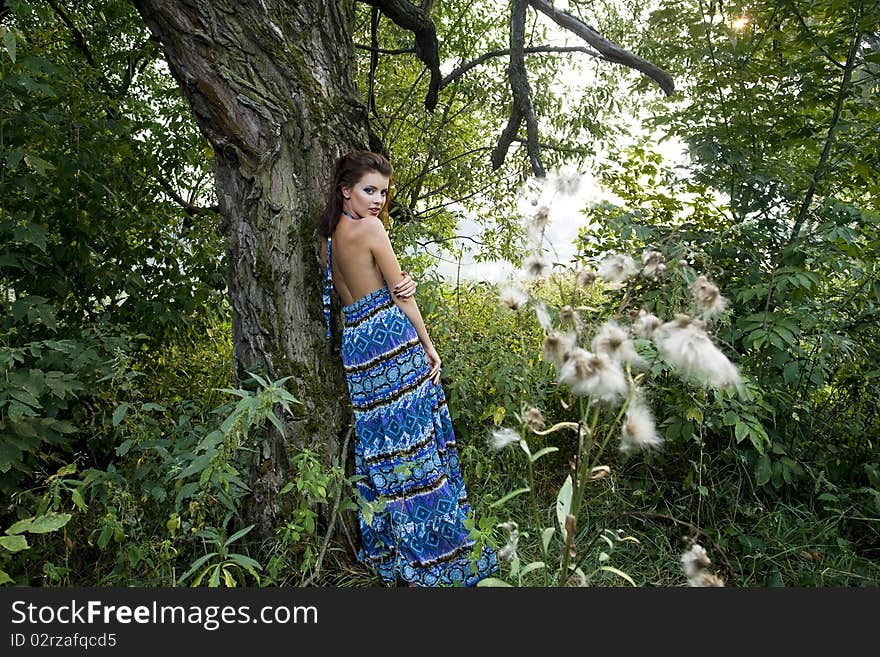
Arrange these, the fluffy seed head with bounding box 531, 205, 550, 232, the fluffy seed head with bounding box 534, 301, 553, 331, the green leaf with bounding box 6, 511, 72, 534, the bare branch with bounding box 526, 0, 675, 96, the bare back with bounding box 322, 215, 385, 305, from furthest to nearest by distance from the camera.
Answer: the bare branch with bounding box 526, 0, 675, 96, the bare back with bounding box 322, 215, 385, 305, the fluffy seed head with bounding box 531, 205, 550, 232, the green leaf with bounding box 6, 511, 72, 534, the fluffy seed head with bounding box 534, 301, 553, 331

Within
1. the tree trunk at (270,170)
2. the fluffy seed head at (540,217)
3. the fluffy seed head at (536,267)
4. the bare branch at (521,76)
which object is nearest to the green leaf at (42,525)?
the tree trunk at (270,170)

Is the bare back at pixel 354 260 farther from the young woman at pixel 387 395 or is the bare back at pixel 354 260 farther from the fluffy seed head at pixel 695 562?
the fluffy seed head at pixel 695 562

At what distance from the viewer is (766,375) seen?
3242 millimetres

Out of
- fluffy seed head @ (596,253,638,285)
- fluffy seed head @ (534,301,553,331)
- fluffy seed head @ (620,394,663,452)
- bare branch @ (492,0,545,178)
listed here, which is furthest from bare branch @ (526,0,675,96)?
fluffy seed head @ (620,394,663,452)

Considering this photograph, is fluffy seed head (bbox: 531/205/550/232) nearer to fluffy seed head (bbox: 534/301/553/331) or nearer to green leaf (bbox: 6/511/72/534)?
fluffy seed head (bbox: 534/301/553/331)

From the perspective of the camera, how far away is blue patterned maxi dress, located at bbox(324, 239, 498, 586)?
9.38 ft

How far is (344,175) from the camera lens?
2859 mm

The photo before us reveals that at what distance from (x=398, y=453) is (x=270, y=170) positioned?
1301 millimetres

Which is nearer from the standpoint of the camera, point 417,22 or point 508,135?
point 417,22

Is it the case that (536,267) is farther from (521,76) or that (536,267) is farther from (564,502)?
(521,76)

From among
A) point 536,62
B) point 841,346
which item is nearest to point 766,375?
point 841,346

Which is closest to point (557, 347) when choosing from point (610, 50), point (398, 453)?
point (398, 453)

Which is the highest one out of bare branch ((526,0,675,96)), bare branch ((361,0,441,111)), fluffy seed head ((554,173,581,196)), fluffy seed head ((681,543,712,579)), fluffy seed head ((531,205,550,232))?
bare branch ((361,0,441,111))

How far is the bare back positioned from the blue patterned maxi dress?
38mm
